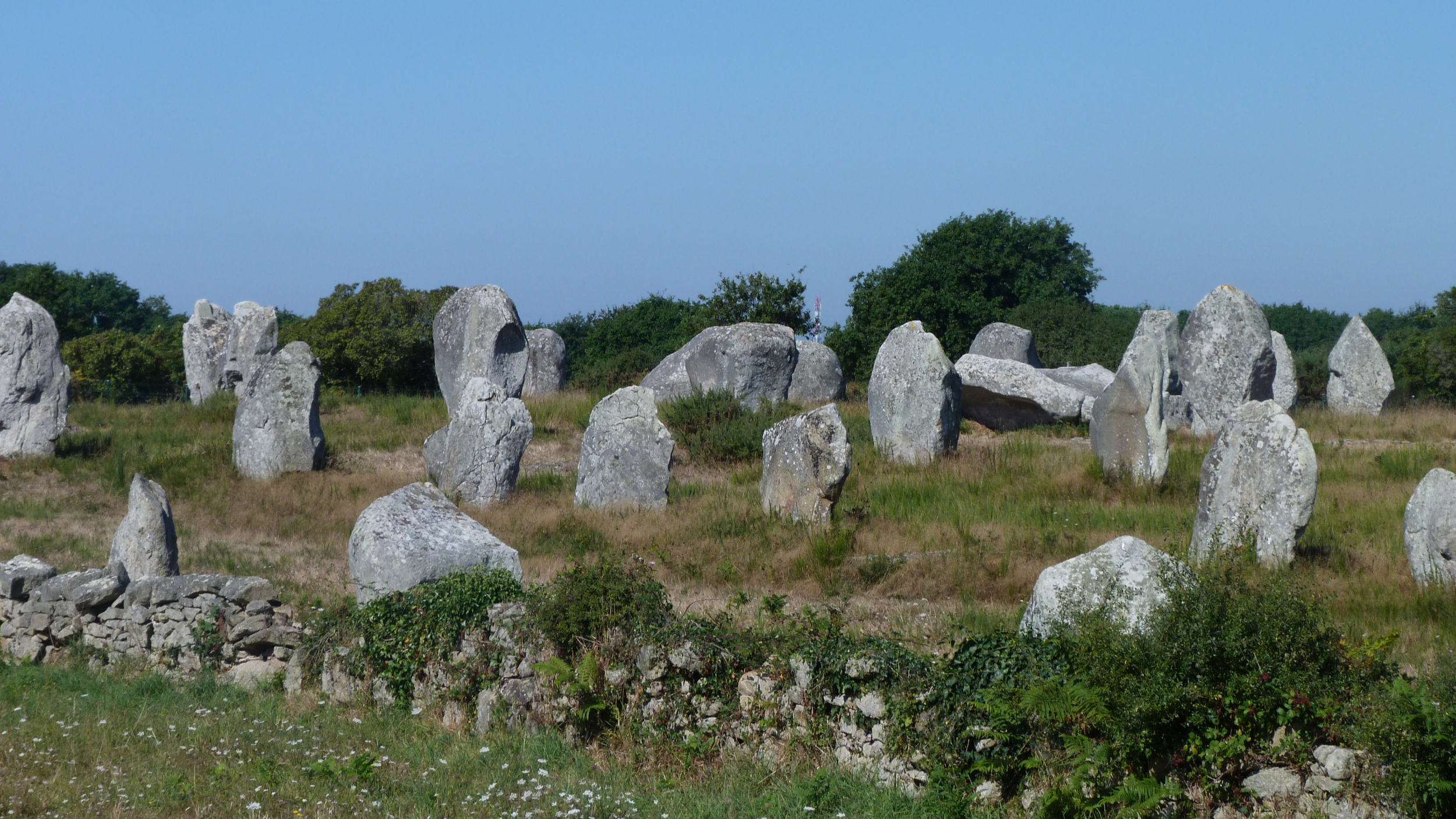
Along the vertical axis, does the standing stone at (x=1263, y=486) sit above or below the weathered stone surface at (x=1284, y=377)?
below

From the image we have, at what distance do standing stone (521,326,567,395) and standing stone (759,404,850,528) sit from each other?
1587cm

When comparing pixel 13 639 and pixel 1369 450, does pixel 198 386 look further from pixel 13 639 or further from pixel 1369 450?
pixel 1369 450

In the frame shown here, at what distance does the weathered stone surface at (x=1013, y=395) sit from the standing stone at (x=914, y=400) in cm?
329

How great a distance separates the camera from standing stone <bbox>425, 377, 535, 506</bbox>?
16531mm

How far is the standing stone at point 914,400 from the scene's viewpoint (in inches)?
733

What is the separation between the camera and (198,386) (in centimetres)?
2962

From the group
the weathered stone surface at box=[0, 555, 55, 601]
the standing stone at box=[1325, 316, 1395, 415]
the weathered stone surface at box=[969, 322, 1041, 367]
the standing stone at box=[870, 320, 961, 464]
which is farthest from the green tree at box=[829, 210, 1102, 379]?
the weathered stone surface at box=[0, 555, 55, 601]

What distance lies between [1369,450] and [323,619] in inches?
615

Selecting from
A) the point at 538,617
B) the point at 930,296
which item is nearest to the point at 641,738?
the point at 538,617

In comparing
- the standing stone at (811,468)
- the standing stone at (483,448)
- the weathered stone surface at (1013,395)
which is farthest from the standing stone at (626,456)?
the weathered stone surface at (1013,395)

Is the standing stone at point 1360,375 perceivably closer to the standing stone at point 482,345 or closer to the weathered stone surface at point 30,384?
the standing stone at point 482,345

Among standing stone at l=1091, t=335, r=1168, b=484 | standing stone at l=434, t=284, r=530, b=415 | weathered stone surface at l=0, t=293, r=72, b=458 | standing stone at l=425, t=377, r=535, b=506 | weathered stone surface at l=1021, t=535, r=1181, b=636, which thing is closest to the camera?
weathered stone surface at l=1021, t=535, r=1181, b=636

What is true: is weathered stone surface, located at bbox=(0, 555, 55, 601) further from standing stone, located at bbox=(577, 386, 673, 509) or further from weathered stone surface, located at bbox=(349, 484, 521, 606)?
standing stone, located at bbox=(577, 386, 673, 509)

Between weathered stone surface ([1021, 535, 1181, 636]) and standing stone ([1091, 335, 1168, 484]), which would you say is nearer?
weathered stone surface ([1021, 535, 1181, 636])
